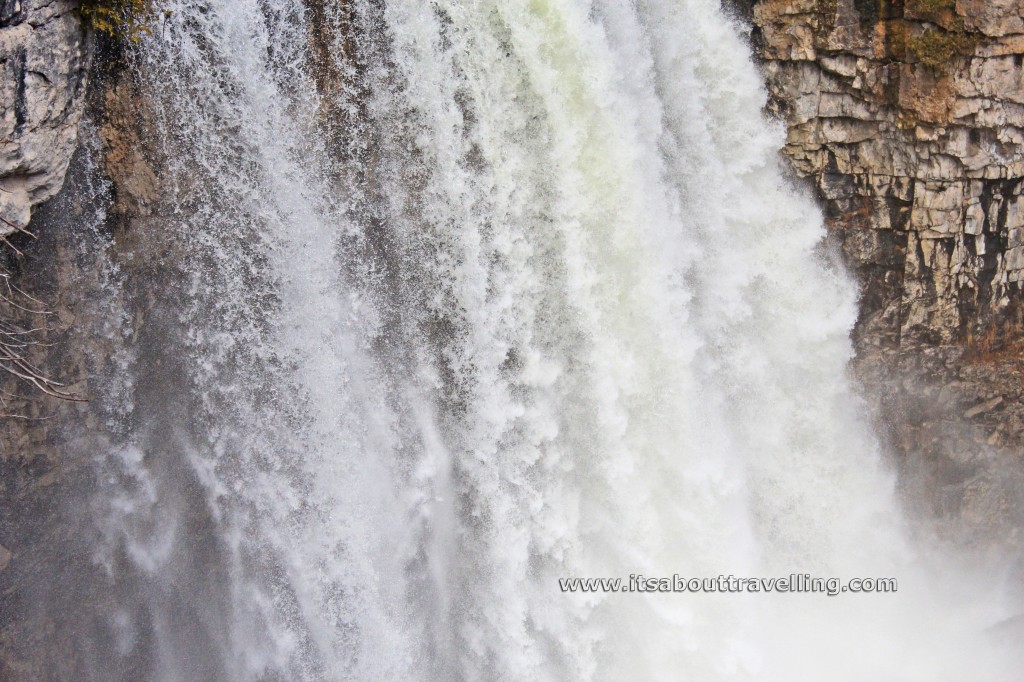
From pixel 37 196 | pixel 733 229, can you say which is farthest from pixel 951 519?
pixel 37 196

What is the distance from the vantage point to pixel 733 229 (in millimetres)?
7973

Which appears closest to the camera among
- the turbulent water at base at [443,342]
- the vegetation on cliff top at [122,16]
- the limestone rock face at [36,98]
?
the limestone rock face at [36,98]

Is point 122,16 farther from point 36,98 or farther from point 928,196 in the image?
point 928,196

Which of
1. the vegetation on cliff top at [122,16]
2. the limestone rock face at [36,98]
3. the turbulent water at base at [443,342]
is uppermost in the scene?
the vegetation on cliff top at [122,16]

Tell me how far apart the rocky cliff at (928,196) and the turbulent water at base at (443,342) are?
0.52 metres

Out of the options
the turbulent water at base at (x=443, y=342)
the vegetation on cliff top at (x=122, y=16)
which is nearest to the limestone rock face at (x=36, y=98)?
the vegetation on cliff top at (x=122, y=16)

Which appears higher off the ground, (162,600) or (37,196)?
(37,196)

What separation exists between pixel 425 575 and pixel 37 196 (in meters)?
4.61

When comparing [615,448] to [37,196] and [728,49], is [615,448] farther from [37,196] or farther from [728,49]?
[37,196]

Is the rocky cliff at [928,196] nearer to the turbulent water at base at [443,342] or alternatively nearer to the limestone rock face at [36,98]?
the turbulent water at base at [443,342]

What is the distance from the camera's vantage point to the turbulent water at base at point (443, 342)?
6328 millimetres

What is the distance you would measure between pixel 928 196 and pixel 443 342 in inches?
205

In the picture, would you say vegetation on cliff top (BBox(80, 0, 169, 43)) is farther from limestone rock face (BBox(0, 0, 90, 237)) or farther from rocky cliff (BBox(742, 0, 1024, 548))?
rocky cliff (BBox(742, 0, 1024, 548))


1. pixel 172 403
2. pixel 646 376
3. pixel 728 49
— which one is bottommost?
pixel 646 376
